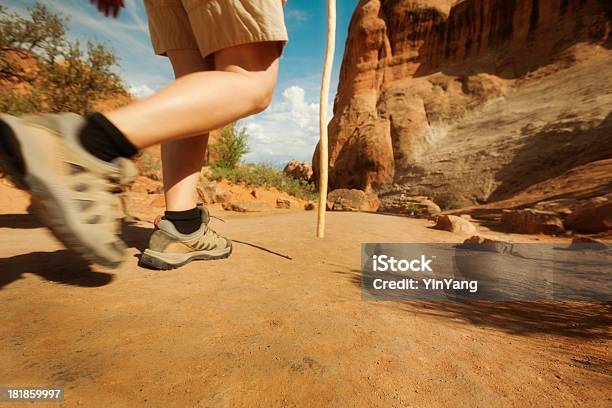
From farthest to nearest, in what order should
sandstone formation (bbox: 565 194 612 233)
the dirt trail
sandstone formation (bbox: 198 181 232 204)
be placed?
sandstone formation (bbox: 198 181 232 204)
sandstone formation (bbox: 565 194 612 233)
the dirt trail

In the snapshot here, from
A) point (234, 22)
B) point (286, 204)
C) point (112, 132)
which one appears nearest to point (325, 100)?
point (234, 22)

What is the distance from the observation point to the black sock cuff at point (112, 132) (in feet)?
2.73

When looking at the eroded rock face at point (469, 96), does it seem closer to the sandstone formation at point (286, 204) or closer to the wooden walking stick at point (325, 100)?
the sandstone formation at point (286, 204)

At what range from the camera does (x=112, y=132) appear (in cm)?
84

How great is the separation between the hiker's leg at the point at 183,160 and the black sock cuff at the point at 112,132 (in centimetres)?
65

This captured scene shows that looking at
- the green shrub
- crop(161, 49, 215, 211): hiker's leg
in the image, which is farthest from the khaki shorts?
the green shrub

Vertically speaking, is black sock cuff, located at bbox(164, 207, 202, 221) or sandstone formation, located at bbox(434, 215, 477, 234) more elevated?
black sock cuff, located at bbox(164, 207, 202, 221)

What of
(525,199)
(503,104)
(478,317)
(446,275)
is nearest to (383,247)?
(446,275)

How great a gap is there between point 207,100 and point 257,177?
727 cm

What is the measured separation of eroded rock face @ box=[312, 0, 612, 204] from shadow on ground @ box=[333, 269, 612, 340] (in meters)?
8.56

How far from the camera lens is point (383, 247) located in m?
2.27

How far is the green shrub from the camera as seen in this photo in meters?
7.86

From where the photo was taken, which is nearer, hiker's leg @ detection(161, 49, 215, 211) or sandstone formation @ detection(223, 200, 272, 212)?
hiker's leg @ detection(161, 49, 215, 211)

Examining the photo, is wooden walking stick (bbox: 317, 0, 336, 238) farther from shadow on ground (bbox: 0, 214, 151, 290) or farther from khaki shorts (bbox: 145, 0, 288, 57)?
shadow on ground (bbox: 0, 214, 151, 290)
